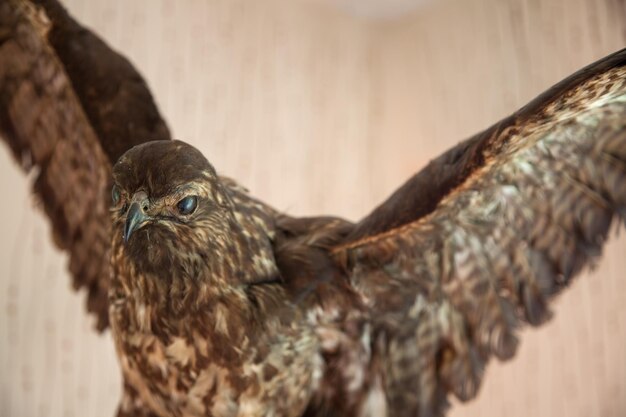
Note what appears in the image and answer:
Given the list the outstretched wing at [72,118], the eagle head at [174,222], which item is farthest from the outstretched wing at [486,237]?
the outstretched wing at [72,118]

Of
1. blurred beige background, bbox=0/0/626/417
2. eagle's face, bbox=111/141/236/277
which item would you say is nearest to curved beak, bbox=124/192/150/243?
eagle's face, bbox=111/141/236/277

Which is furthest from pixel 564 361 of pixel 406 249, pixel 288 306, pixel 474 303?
pixel 288 306

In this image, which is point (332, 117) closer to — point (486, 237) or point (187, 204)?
point (486, 237)

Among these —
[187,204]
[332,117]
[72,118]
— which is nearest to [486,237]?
[187,204]

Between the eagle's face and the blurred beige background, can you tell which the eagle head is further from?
the blurred beige background

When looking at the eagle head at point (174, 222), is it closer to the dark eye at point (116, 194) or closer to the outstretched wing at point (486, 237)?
the dark eye at point (116, 194)

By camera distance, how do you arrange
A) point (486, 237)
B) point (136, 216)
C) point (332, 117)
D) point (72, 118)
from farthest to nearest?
point (332, 117), point (72, 118), point (486, 237), point (136, 216)
